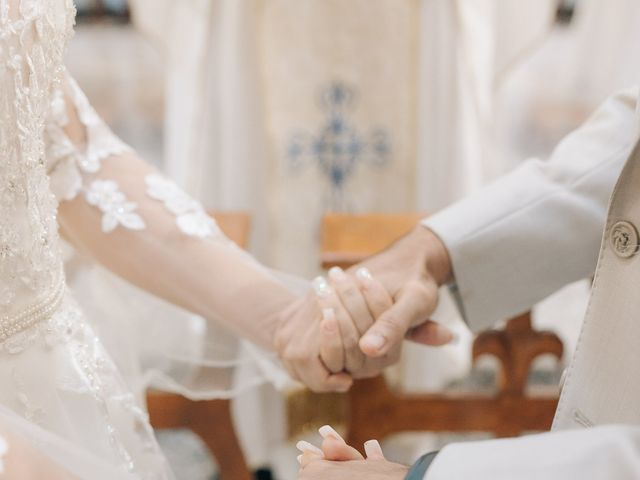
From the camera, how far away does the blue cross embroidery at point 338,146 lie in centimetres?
183

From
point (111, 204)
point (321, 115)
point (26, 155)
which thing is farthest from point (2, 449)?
point (321, 115)

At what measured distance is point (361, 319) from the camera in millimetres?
1004

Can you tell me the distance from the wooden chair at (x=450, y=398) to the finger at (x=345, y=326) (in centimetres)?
21

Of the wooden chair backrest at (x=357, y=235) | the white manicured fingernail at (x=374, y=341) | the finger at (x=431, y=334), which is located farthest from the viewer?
the wooden chair backrest at (x=357, y=235)

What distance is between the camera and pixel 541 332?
133 cm

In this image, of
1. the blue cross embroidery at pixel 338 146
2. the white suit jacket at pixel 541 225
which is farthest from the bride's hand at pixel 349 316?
the blue cross embroidery at pixel 338 146

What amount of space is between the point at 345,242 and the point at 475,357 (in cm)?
32

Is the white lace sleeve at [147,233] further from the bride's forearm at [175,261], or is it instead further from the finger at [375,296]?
the finger at [375,296]

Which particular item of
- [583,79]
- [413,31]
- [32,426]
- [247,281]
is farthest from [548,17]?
[32,426]

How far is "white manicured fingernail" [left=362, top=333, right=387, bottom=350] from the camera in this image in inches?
37.4

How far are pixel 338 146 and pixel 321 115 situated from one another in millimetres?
88

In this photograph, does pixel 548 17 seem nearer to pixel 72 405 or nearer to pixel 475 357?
pixel 475 357

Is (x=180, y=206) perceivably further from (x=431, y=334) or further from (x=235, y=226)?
(x=431, y=334)

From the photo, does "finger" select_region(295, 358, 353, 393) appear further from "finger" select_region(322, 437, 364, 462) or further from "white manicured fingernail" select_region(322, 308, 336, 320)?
"finger" select_region(322, 437, 364, 462)
